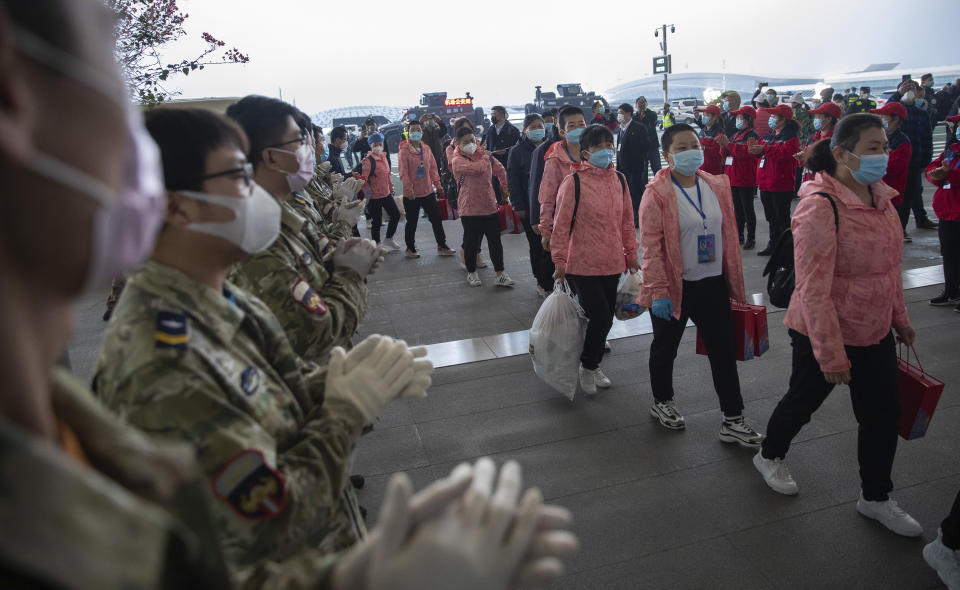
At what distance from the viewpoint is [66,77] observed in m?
0.56

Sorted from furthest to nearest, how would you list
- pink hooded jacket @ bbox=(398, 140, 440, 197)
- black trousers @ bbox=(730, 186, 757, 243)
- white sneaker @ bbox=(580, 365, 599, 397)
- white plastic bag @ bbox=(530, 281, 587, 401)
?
pink hooded jacket @ bbox=(398, 140, 440, 197)
black trousers @ bbox=(730, 186, 757, 243)
white sneaker @ bbox=(580, 365, 599, 397)
white plastic bag @ bbox=(530, 281, 587, 401)

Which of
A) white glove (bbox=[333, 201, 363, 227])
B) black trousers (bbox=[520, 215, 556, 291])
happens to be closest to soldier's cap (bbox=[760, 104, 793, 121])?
black trousers (bbox=[520, 215, 556, 291])

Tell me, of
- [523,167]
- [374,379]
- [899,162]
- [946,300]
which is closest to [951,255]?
[946,300]

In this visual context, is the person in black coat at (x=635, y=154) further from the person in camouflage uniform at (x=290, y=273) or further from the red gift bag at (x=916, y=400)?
the person in camouflage uniform at (x=290, y=273)

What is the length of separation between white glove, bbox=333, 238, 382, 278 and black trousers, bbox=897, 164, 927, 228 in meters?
7.34

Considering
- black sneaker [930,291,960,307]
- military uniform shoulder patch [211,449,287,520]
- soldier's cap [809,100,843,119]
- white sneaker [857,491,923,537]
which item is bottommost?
black sneaker [930,291,960,307]

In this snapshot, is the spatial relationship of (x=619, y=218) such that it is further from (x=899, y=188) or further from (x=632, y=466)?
(x=899, y=188)

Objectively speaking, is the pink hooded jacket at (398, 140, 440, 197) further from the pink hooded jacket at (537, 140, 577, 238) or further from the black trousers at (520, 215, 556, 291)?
the pink hooded jacket at (537, 140, 577, 238)

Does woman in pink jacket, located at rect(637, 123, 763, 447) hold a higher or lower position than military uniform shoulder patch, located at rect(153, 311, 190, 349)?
lower

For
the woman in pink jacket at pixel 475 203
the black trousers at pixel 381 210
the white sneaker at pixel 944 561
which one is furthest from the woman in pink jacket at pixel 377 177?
the white sneaker at pixel 944 561

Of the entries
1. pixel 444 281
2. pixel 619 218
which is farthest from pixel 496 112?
pixel 619 218

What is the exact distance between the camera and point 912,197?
8.27m

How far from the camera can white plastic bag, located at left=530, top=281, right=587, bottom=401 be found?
4.23 metres

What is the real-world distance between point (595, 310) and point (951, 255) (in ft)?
12.5
